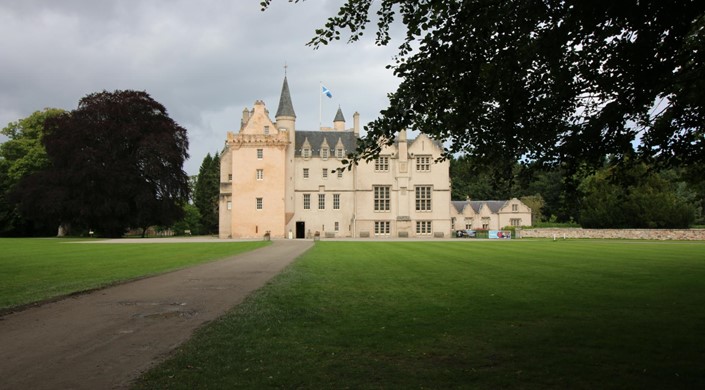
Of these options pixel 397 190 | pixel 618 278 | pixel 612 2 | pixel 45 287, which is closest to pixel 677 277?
pixel 618 278

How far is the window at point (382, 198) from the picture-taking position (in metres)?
67.2

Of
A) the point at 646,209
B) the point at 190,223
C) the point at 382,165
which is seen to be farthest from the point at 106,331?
the point at 190,223

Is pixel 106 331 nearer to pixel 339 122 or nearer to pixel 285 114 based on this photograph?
pixel 285 114

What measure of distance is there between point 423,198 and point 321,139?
15.3 metres

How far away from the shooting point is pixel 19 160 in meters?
64.6

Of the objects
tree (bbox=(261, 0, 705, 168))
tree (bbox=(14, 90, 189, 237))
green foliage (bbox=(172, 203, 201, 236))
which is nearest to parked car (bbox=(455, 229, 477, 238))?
tree (bbox=(14, 90, 189, 237))

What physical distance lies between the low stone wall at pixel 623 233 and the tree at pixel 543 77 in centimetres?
5288

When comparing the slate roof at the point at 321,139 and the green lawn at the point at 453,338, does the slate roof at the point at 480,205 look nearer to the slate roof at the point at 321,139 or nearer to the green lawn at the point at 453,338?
the slate roof at the point at 321,139

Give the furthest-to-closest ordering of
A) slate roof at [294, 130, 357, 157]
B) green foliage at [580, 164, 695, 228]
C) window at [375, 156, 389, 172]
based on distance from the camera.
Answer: slate roof at [294, 130, 357, 157] < window at [375, 156, 389, 172] < green foliage at [580, 164, 695, 228]

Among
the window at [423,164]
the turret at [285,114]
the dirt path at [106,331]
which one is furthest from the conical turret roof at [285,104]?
the dirt path at [106,331]

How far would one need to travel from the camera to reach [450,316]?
404 inches

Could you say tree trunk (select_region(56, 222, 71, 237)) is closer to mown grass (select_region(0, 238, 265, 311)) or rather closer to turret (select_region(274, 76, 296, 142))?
turret (select_region(274, 76, 296, 142))

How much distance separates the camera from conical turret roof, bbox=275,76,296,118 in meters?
67.2

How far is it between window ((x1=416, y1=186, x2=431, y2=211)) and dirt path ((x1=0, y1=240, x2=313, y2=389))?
171 ft
